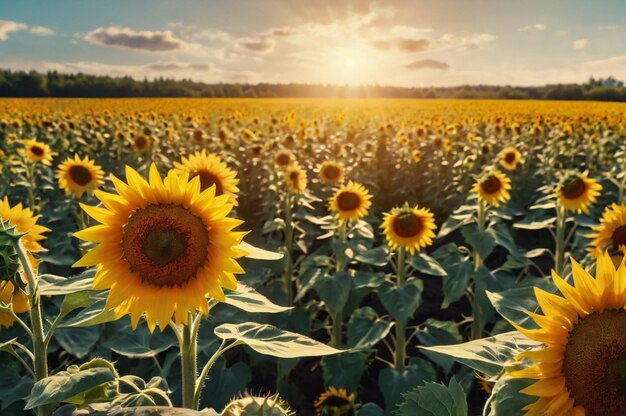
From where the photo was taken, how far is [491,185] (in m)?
4.93

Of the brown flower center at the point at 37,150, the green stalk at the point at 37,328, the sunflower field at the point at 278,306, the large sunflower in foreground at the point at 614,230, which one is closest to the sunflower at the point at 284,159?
the sunflower field at the point at 278,306

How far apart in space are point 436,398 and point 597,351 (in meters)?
0.45

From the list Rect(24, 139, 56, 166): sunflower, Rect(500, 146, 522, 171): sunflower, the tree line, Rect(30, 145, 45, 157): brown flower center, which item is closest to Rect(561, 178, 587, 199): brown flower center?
Rect(500, 146, 522, 171): sunflower

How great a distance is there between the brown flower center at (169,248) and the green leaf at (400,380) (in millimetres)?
2479

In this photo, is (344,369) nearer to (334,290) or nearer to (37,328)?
(334,290)

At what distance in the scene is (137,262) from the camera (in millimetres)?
1668

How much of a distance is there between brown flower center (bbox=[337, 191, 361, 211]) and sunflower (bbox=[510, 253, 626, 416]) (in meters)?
3.64

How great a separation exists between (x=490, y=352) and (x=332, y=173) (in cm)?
536

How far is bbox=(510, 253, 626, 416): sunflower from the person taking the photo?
1195mm

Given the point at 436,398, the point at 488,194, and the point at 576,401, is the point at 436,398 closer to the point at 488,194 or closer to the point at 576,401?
the point at 576,401

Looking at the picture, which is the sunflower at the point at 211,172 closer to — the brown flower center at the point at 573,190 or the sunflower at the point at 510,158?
the brown flower center at the point at 573,190

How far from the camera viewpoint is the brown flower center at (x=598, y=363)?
119 centimetres

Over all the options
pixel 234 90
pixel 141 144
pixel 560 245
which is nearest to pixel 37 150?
pixel 141 144

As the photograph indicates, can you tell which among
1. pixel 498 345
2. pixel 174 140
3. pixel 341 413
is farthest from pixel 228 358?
pixel 174 140
